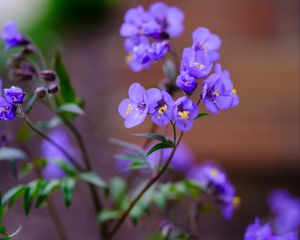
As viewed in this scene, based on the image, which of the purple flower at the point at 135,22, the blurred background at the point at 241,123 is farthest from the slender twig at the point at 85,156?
the blurred background at the point at 241,123

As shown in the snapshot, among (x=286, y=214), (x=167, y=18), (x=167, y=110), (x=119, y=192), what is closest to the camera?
(x=167, y=110)

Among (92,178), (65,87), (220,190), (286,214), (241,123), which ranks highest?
(65,87)

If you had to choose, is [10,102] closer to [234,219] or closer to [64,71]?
[64,71]

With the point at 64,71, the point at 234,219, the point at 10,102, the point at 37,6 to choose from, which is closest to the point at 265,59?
the point at 234,219

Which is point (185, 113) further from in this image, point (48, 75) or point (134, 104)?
point (48, 75)

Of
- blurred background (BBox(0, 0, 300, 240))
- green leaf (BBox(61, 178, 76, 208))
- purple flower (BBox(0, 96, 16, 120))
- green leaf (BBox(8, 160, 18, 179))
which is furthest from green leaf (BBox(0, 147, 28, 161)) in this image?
blurred background (BBox(0, 0, 300, 240))

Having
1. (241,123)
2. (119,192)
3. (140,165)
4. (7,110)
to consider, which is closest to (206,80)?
(140,165)

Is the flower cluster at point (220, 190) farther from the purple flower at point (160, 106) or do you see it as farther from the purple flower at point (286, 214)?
the purple flower at point (286, 214)
